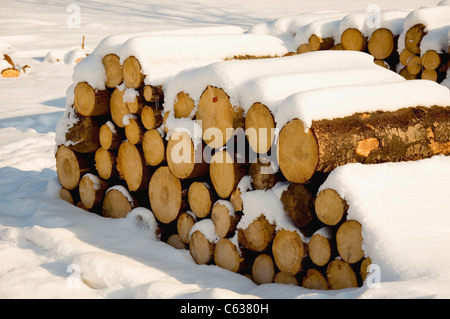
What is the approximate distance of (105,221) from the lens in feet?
11.5

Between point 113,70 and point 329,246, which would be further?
point 113,70

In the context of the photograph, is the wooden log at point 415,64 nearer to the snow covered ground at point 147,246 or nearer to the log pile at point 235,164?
the log pile at point 235,164

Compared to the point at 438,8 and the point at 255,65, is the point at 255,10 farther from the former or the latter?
the point at 255,65

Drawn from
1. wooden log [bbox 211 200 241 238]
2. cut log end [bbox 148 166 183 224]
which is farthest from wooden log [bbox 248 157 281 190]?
cut log end [bbox 148 166 183 224]

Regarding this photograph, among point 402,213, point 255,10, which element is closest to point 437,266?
point 402,213

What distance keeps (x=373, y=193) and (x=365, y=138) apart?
300 mm

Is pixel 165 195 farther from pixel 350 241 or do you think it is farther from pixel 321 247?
pixel 350 241

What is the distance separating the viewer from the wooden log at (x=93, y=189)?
3.67m

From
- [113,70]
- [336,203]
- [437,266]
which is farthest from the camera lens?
[113,70]

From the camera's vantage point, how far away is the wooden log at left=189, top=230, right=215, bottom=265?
293cm

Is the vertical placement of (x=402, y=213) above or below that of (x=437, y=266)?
above

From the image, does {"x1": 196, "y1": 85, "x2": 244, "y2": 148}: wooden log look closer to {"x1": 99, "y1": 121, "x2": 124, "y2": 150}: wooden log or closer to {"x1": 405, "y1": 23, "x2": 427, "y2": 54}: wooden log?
{"x1": 99, "y1": 121, "x2": 124, "y2": 150}: wooden log

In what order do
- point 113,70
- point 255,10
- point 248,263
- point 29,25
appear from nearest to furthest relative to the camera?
1. point 248,263
2. point 113,70
3. point 29,25
4. point 255,10

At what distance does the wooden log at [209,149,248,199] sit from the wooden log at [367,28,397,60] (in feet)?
12.1
